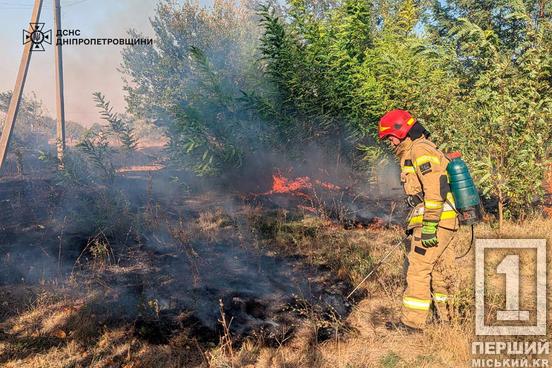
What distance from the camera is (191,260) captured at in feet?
20.4

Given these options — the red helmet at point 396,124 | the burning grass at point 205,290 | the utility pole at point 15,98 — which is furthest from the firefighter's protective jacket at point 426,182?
the utility pole at point 15,98

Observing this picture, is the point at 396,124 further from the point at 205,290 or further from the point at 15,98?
the point at 15,98

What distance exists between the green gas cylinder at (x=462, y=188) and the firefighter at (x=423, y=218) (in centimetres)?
7

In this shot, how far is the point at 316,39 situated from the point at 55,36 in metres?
8.82

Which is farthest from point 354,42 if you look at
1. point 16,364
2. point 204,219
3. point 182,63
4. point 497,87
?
point 182,63

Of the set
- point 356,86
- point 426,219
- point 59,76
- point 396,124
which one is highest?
point 59,76

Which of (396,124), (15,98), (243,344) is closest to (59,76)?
(15,98)

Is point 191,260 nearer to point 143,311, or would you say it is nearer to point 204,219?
point 143,311

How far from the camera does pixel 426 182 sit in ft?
12.7

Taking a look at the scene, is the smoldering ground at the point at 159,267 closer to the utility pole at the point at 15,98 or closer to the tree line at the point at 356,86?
the utility pole at the point at 15,98

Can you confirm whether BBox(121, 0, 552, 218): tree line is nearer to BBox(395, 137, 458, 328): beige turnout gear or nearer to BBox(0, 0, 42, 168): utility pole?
BBox(395, 137, 458, 328): beige turnout gear

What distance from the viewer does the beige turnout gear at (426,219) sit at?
152 inches

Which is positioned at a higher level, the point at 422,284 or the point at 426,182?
the point at 426,182

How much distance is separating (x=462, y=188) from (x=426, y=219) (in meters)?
0.52
